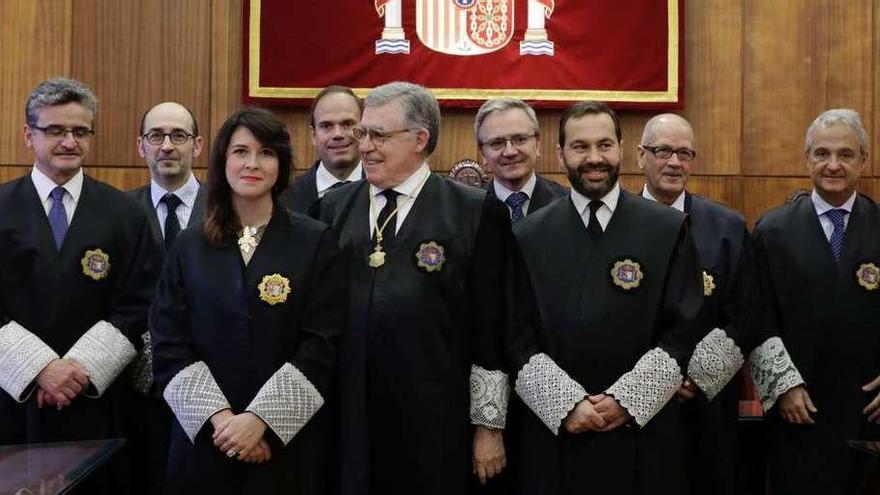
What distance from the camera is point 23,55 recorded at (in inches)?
227

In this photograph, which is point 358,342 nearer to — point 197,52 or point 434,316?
point 434,316

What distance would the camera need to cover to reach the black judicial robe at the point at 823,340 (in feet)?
12.6

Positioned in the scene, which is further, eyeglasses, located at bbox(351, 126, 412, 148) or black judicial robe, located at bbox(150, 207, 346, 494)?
eyeglasses, located at bbox(351, 126, 412, 148)

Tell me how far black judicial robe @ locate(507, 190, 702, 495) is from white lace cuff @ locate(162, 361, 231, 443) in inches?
36.5

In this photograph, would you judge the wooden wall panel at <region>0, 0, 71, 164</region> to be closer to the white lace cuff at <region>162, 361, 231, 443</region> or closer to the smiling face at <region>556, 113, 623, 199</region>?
the white lace cuff at <region>162, 361, 231, 443</region>

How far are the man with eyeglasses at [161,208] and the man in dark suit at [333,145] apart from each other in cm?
46

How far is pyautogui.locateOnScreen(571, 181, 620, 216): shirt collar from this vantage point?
3377 mm

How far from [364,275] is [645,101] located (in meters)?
3.26

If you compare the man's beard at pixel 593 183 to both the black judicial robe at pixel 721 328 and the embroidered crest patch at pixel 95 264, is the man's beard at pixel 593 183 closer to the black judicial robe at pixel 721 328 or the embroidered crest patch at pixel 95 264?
the black judicial robe at pixel 721 328

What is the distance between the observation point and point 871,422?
3.81m

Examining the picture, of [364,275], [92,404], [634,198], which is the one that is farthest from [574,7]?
[92,404]

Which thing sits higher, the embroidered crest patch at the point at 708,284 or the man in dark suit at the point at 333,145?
the man in dark suit at the point at 333,145

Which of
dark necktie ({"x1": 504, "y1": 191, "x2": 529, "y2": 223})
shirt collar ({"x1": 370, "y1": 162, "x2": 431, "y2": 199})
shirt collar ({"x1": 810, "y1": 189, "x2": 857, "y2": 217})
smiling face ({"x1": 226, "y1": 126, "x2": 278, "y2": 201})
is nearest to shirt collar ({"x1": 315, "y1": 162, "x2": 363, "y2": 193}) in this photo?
dark necktie ({"x1": 504, "y1": 191, "x2": 529, "y2": 223})

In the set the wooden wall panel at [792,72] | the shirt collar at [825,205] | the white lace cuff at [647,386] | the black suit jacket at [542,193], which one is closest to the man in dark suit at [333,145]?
the black suit jacket at [542,193]
